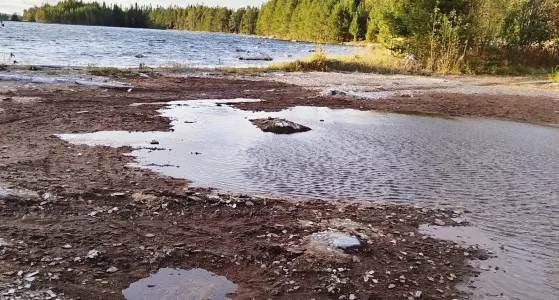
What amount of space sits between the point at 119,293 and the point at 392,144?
644cm

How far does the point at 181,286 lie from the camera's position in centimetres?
346

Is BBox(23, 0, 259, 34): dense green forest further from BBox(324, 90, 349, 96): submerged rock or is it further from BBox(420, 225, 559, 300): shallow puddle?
BBox(420, 225, 559, 300): shallow puddle

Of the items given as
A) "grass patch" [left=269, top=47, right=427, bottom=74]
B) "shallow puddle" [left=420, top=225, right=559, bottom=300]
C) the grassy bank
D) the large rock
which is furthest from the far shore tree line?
"shallow puddle" [left=420, top=225, right=559, bottom=300]

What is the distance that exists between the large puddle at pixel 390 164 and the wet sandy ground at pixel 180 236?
523 millimetres

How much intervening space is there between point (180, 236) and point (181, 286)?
80 cm

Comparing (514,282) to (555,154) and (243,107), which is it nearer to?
(555,154)

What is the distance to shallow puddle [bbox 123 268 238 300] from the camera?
10.9 ft

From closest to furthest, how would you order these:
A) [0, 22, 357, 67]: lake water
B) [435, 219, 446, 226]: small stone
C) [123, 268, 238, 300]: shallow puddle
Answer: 1. [123, 268, 238, 300]: shallow puddle
2. [435, 219, 446, 226]: small stone
3. [0, 22, 357, 67]: lake water

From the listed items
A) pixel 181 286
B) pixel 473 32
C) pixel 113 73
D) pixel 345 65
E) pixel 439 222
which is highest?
pixel 473 32

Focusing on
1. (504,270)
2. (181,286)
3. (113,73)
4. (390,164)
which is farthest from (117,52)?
(504,270)

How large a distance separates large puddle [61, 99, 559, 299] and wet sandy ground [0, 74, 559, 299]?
1.72ft

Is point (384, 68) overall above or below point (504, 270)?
above

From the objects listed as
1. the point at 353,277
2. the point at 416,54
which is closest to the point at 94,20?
the point at 416,54

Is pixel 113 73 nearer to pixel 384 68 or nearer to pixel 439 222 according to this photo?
pixel 384 68
